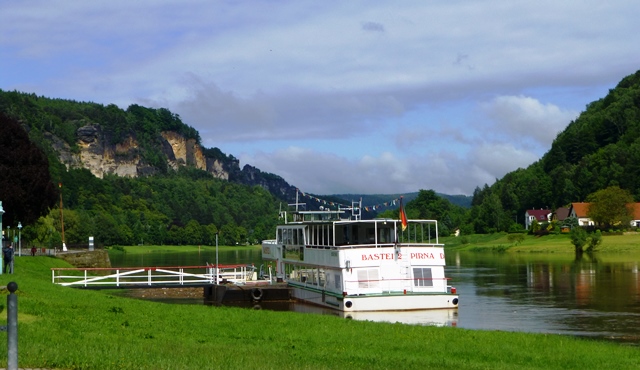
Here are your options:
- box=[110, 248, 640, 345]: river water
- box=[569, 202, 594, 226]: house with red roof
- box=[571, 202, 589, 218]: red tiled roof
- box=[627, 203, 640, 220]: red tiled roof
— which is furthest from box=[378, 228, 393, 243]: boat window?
box=[571, 202, 589, 218]: red tiled roof

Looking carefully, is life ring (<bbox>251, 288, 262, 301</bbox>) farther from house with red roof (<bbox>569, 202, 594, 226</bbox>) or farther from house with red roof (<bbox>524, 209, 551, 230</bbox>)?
house with red roof (<bbox>524, 209, 551, 230</bbox>)

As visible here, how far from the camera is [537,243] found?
444ft

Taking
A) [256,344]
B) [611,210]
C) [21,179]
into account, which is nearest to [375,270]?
[256,344]

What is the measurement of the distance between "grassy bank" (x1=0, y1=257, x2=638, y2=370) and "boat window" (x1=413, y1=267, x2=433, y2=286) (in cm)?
1405

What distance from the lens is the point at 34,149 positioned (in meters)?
69.6

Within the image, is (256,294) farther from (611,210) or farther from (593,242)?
(611,210)

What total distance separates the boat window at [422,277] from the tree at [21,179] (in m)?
32.0

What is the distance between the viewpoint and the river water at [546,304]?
37562mm

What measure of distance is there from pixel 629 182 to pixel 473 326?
14864 centimetres

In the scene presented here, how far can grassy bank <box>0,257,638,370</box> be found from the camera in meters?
16.4

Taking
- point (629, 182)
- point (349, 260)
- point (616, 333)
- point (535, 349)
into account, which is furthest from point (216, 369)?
point (629, 182)

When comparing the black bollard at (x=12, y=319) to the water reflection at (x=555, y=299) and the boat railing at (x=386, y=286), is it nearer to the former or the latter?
the water reflection at (x=555, y=299)

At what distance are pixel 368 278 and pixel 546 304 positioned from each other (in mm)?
10724

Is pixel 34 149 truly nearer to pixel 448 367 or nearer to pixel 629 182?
pixel 448 367
